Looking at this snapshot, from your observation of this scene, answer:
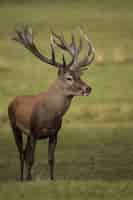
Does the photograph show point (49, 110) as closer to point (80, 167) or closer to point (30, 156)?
point (30, 156)

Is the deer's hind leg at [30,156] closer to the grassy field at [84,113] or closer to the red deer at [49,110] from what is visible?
the red deer at [49,110]

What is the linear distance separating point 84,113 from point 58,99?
8008 mm

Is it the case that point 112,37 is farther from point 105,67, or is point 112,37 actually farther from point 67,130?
point 67,130

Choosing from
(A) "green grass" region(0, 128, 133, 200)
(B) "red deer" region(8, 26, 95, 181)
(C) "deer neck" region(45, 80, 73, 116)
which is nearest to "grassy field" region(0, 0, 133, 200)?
(A) "green grass" region(0, 128, 133, 200)

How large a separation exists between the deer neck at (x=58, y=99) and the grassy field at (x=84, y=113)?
108 centimetres

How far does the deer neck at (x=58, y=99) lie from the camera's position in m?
18.4

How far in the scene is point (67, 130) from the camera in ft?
80.9

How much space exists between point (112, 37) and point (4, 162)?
71.6 ft

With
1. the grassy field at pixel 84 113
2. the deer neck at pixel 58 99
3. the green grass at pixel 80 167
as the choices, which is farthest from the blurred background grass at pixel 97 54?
the deer neck at pixel 58 99

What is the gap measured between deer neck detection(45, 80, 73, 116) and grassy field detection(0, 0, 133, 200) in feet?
3.56

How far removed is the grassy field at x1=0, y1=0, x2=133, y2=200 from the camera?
53.3ft

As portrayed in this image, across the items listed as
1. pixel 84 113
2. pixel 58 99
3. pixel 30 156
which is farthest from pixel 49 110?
pixel 84 113

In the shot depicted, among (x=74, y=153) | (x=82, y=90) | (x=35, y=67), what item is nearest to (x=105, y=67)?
(x=35, y=67)

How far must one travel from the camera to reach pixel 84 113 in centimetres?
2645
